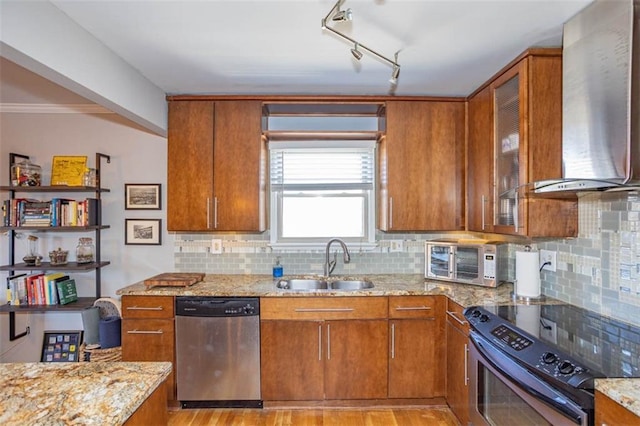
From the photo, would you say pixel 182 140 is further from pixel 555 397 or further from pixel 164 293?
pixel 555 397

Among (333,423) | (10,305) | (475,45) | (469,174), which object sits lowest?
(333,423)

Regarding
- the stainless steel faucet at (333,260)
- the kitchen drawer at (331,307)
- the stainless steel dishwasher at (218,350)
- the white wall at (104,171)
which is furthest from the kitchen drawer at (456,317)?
the white wall at (104,171)

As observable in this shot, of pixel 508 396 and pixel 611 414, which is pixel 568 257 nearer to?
pixel 508 396

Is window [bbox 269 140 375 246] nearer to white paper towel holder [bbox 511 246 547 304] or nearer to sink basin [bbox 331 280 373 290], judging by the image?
sink basin [bbox 331 280 373 290]

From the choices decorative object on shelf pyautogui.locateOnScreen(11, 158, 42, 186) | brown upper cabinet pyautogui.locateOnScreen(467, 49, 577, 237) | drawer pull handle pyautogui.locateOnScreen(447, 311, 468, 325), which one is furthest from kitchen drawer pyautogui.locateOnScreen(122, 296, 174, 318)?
brown upper cabinet pyautogui.locateOnScreen(467, 49, 577, 237)

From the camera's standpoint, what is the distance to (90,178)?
300 centimetres

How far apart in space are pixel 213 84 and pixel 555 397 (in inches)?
108

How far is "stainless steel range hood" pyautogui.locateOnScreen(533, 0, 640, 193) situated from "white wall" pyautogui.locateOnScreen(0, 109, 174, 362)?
9.97 ft

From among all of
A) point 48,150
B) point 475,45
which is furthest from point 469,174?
point 48,150

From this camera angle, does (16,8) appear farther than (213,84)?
No

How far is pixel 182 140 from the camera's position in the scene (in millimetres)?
2838

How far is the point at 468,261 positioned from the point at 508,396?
1188 millimetres

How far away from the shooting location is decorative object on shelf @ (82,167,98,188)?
2.96 m

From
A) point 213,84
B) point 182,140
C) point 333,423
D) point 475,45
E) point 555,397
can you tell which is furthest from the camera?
point 182,140
